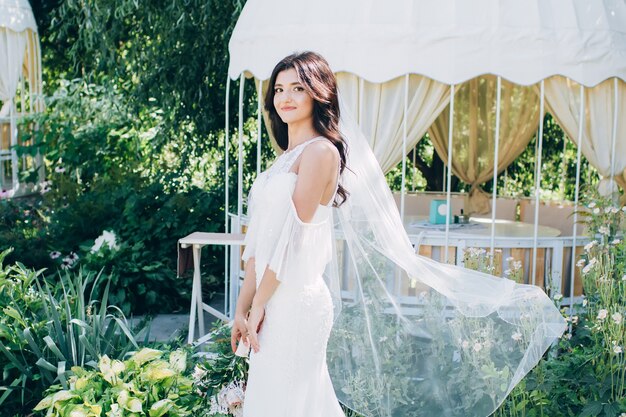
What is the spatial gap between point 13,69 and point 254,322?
29.0 feet

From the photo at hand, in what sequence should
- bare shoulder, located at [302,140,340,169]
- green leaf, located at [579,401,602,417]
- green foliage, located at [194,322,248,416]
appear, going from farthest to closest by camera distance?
green foliage, located at [194,322,248,416]
green leaf, located at [579,401,602,417]
bare shoulder, located at [302,140,340,169]

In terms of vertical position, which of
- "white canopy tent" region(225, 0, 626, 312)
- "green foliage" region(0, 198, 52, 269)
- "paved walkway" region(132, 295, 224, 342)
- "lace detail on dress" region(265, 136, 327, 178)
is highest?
"white canopy tent" region(225, 0, 626, 312)

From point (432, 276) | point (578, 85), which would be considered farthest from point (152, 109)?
point (432, 276)

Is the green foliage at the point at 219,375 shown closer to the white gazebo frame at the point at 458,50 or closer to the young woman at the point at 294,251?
the young woman at the point at 294,251

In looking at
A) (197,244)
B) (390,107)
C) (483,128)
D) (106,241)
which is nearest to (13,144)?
(106,241)

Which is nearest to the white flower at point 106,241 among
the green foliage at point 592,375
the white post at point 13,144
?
the white post at point 13,144

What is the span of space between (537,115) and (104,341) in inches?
218

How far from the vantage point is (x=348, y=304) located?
400 cm

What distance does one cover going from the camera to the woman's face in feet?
10.7

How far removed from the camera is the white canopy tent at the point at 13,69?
10906 millimetres

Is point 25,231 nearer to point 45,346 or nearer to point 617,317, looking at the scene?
point 45,346

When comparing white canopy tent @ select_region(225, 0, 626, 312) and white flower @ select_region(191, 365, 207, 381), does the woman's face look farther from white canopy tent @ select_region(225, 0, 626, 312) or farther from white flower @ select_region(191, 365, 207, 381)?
white canopy tent @ select_region(225, 0, 626, 312)

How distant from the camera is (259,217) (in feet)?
10.9

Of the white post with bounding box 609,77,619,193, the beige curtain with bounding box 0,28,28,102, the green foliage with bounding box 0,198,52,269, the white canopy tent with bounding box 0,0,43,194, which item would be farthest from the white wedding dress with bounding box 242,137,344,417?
the beige curtain with bounding box 0,28,28,102
